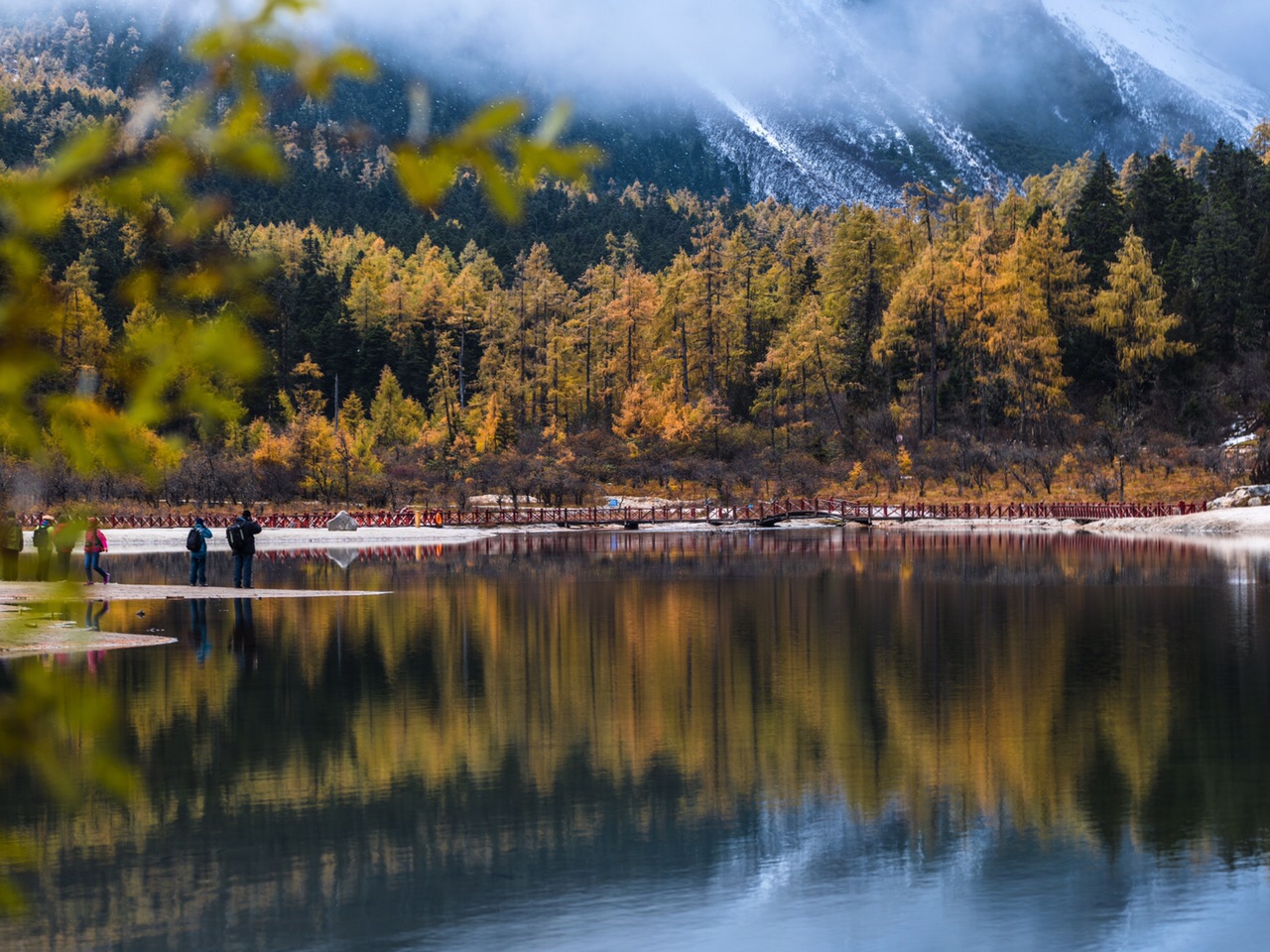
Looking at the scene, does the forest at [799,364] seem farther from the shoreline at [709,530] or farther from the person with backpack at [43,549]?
the person with backpack at [43,549]

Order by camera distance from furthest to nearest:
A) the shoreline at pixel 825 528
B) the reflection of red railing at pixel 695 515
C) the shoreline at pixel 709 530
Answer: the reflection of red railing at pixel 695 515 → the shoreline at pixel 709 530 → the shoreline at pixel 825 528

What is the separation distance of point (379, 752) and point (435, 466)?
87.0m

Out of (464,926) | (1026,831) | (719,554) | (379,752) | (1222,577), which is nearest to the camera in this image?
(464,926)

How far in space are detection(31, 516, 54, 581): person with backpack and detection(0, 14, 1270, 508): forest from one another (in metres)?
45.0

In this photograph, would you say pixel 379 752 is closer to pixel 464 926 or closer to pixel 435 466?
pixel 464 926

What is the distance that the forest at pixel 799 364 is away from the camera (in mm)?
94875

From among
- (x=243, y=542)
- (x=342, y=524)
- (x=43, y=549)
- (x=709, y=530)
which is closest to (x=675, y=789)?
(x=43, y=549)

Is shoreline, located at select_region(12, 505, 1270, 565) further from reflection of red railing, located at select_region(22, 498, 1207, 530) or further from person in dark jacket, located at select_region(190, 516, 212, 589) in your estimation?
person in dark jacket, located at select_region(190, 516, 212, 589)

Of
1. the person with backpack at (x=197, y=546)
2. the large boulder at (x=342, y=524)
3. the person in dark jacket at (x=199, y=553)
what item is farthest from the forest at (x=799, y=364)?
the person with backpack at (x=197, y=546)

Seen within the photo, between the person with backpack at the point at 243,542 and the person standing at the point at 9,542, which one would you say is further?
the person with backpack at the point at 243,542

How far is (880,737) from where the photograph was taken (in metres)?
15.9

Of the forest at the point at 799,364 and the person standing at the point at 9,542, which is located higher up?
the forest at the point at 799,364

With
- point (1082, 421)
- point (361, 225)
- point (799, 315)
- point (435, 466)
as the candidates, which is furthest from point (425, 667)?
point (361, 225)

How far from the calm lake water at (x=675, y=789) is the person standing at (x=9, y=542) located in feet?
21.8
